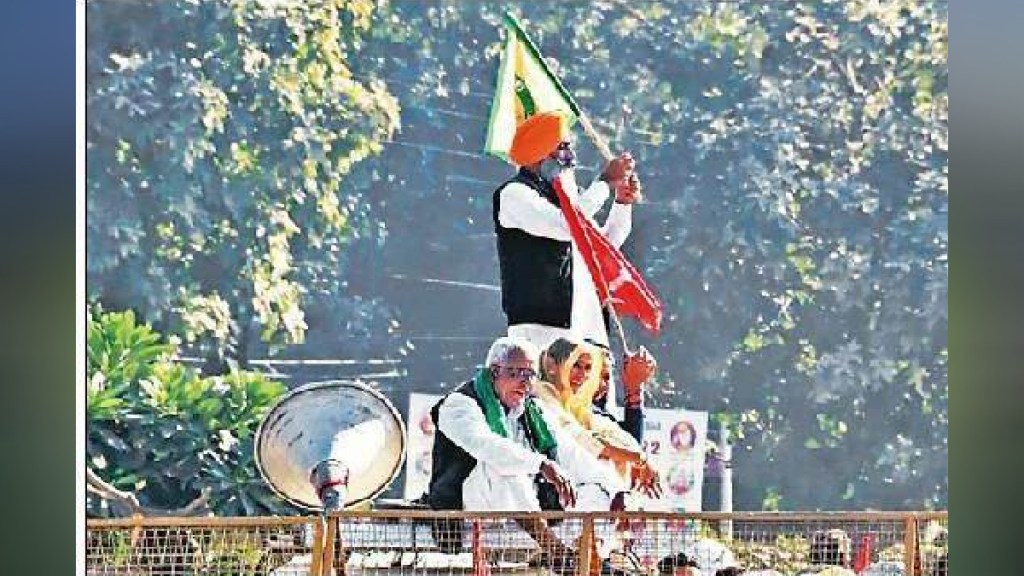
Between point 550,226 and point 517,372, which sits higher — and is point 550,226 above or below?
above

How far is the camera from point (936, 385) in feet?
13.3

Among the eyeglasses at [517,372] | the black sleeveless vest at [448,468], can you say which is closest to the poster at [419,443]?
the black sleeveless vest at [448,468]

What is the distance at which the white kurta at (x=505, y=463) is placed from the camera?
3.93 m

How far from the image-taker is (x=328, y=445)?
3.89m

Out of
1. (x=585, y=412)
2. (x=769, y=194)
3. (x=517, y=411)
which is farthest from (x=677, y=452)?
(x=769, y=194)

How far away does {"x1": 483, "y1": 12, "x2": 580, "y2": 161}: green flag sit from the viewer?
3.99m

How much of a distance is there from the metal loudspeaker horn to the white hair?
12.3 inches

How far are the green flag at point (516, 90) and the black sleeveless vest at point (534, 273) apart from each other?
109 mm

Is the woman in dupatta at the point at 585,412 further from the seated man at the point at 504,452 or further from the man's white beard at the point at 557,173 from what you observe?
the man's white beard at the point at 557,173

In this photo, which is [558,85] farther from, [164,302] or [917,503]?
[917,503]

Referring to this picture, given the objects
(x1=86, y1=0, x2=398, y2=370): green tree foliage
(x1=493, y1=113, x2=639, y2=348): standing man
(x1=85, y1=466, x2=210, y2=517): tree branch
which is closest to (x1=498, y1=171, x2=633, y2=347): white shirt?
(x1=493, y1=113, x2=639, y2=348): standing man

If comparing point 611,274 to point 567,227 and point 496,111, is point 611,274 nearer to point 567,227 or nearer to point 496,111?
point 567,227

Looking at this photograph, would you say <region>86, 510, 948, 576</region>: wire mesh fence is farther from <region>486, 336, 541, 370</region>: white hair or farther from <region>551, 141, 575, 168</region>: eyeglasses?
<region>551, 141, 575, 168</region>: eyeglasses

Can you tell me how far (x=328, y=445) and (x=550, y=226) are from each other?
2.61ft
